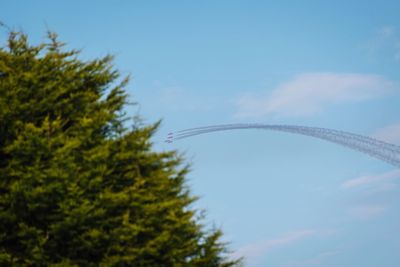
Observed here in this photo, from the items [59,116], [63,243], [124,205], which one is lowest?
[63,243]

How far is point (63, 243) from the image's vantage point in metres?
19.8

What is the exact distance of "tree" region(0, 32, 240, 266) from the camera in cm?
1941

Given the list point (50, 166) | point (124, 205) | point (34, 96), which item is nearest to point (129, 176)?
point (124, 205)

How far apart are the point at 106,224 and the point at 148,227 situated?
1.57 meters

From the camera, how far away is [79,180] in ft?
65.4

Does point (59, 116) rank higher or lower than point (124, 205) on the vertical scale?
higher

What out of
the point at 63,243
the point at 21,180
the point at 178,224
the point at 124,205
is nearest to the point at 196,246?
the point at 178,224

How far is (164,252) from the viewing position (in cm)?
2094

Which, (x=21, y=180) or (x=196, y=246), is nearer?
(x=21, y=180)

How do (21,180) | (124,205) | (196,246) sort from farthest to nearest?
(196,246), (124,205), (21,180)

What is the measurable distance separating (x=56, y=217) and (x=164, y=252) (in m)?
4.15

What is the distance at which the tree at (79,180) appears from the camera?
764 inches

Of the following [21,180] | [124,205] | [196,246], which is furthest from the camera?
[196,246]

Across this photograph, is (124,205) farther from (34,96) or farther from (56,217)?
(34,96)
